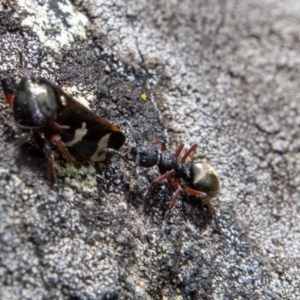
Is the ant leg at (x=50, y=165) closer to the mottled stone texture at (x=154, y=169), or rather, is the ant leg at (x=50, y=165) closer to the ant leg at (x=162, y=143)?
the mottled stone texture at (x=154, y=169)

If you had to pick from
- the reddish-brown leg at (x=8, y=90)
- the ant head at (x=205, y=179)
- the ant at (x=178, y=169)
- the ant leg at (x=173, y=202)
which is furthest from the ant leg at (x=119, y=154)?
the reddish-brown leg at (x=8, y=90)

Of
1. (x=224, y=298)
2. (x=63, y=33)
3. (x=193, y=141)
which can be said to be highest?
(x=63, y=33)

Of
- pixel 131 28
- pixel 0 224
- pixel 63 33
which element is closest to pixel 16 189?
pixel 0 224

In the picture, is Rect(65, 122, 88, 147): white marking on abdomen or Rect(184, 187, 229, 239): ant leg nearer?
Rect(65, 122, 88, 147): white marking on abdomen

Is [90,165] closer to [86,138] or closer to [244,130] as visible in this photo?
[86,138]

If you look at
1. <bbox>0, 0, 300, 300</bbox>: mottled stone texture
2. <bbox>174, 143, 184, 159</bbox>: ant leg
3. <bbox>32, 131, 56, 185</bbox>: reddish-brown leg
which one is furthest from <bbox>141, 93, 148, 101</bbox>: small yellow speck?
<bbox>32, 131, 56, 185</bbox>: reddish-brown leg

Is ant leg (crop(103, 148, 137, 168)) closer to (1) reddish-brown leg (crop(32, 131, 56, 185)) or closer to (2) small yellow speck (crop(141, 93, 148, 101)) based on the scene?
(1) reddish-brown leg (crop(32, 131, 56, 185))
